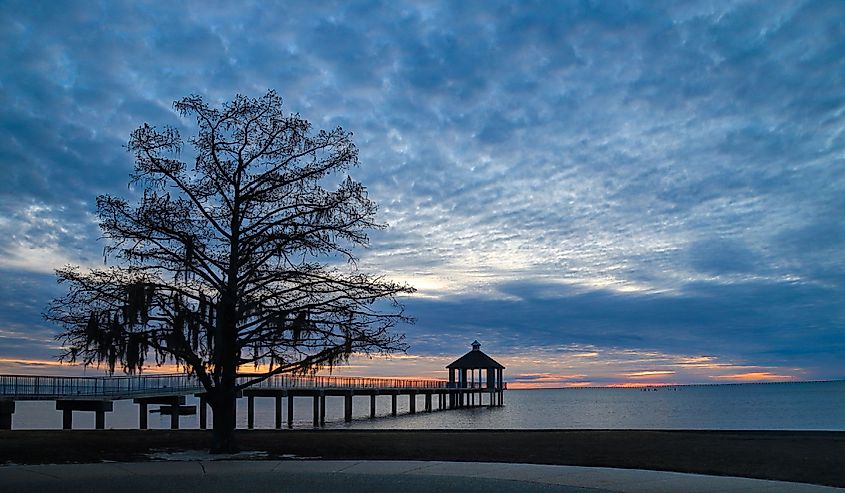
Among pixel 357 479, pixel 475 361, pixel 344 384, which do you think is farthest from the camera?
pixel 475 361

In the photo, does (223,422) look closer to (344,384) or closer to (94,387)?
(94,387)

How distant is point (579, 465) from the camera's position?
52.0ft

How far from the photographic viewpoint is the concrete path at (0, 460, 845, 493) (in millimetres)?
12273

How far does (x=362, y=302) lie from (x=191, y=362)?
419 centimetres

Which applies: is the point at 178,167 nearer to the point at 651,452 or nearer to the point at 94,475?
the point at 94,475

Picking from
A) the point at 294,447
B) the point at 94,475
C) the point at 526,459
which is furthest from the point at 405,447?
the point at 94,475

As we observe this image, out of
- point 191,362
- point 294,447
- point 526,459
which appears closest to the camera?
point 526,459

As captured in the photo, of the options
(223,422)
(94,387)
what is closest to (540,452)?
(223,422)

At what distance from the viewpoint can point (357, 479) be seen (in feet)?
43.1

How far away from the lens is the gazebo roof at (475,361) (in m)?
85.6

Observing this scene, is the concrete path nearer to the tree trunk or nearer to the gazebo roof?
the tree trunk

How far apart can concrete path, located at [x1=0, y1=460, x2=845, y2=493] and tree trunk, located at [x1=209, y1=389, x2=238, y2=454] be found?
246cm

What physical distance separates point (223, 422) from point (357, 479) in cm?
608

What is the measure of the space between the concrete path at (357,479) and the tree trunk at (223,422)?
8.08ft
